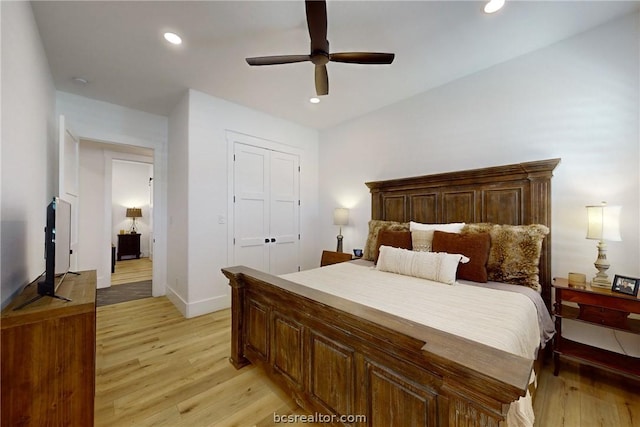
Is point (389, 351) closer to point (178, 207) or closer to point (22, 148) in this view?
A: point (22, 148)

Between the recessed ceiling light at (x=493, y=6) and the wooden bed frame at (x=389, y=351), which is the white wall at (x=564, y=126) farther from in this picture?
the recessed ceiling light at (x=493, y=6)

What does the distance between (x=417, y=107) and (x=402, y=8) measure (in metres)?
1.50

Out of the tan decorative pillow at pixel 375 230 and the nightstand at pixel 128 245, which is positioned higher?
the tan decorative pillow at pixel 375 230

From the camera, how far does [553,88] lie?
91.0 inches

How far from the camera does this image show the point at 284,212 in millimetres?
4156

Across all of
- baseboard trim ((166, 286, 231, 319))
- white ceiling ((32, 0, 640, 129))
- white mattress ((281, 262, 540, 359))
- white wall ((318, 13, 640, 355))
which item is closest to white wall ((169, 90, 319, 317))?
baseboard trim ((166, 286, 231, 319))

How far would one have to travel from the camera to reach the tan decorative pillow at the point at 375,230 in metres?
3.01

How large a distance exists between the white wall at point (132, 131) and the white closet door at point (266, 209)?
1357 mm

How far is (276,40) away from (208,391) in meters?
2.91

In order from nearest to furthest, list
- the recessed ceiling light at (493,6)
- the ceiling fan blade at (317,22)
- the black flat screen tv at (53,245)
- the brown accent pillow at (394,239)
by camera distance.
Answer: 1. the black flat screen tv at (53,245)
2. the ceiling fan blade at (317,22)
3. the recessed ceiling light at (493,6)
4. the brown accent pillow at (394,239)

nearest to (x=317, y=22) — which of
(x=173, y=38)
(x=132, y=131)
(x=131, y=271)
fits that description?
(x=173, y=38)

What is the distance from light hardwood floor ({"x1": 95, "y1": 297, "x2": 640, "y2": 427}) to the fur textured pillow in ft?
2.47

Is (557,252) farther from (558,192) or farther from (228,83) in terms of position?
(228,83)

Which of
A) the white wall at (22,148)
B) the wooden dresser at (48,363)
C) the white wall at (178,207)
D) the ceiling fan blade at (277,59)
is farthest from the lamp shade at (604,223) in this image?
the white wall at (178,207)
